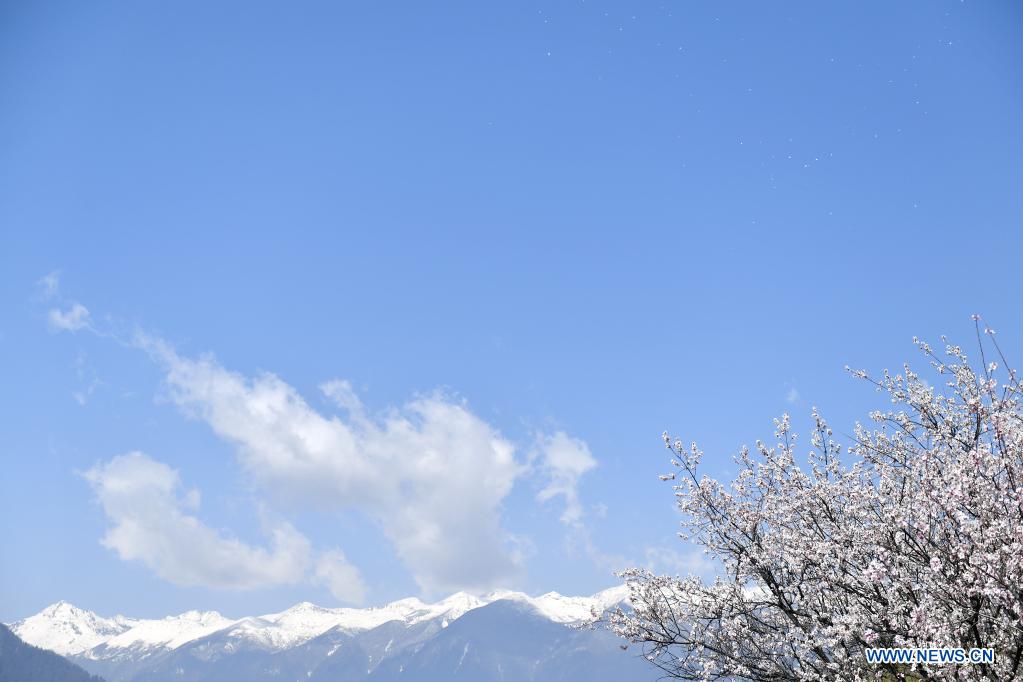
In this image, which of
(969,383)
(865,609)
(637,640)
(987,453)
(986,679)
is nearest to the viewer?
(986,679)

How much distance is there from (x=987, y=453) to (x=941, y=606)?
8.90ft

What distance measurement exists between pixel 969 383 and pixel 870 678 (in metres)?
5.95

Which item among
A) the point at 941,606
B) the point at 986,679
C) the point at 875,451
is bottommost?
the point at 986,679

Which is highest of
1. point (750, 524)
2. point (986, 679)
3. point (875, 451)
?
point (875, 451)

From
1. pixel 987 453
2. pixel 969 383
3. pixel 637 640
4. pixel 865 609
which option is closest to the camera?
pixel 987 453

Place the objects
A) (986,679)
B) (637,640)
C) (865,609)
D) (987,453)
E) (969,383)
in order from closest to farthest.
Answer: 1. (986,679)
2. (987,453)
3. (865,609)
4. (969,383)
5. (637,640)

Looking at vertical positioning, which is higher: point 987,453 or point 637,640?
point 987,453

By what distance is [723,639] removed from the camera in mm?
16031

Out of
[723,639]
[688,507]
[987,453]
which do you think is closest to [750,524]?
[688,507]

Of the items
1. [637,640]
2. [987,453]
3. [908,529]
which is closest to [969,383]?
[987,453]

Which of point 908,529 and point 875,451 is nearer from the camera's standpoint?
point 908,529

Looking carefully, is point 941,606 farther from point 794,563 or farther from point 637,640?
point 637,640

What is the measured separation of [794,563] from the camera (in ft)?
48.9

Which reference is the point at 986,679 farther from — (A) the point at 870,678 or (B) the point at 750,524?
(B) the point at 750,524
